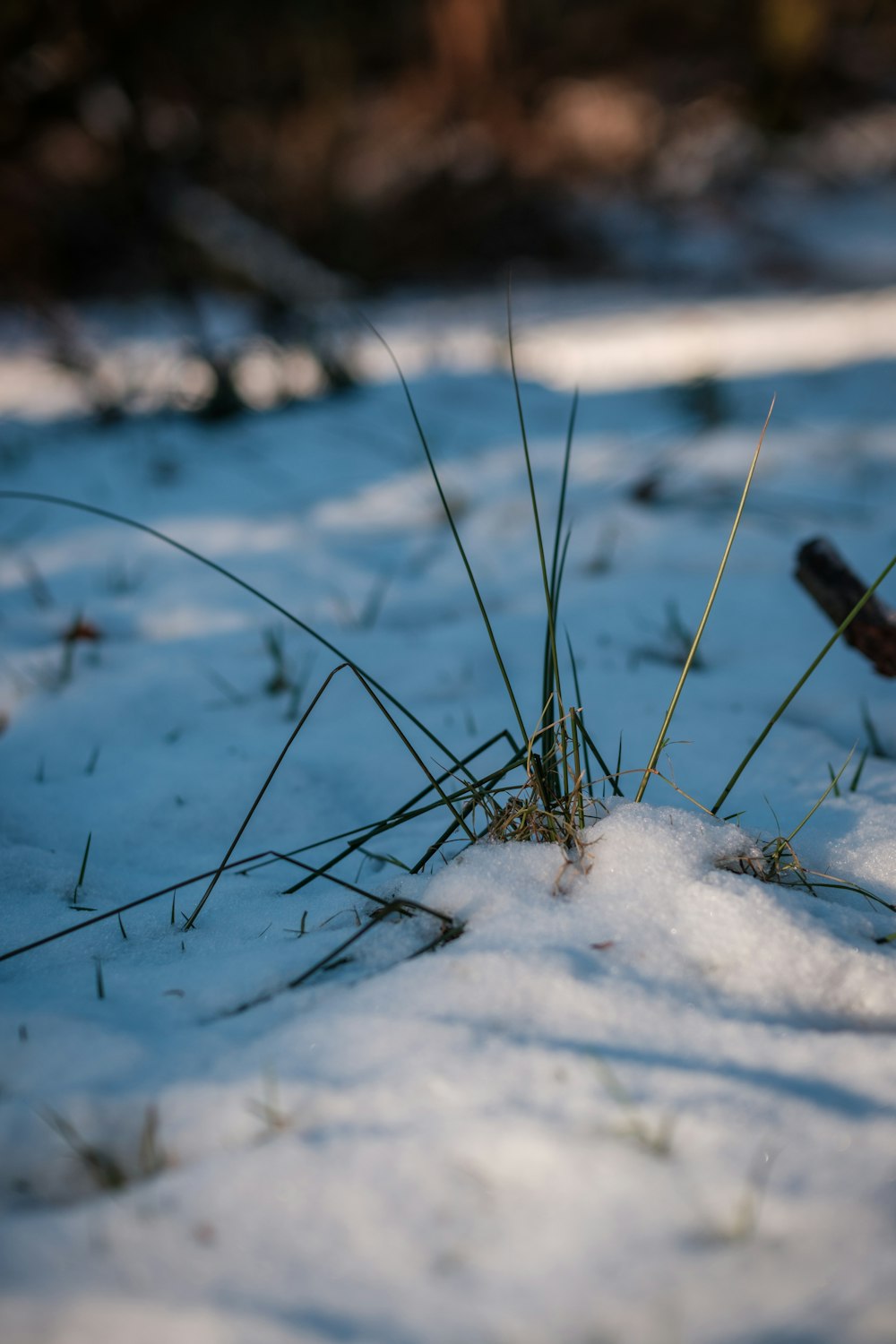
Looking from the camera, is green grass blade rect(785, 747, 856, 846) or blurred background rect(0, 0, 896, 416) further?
blurred background rect(0, 0, 896, 416)

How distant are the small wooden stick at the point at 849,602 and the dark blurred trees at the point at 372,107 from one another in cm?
298

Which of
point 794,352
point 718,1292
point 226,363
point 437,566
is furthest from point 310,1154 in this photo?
point 794,352

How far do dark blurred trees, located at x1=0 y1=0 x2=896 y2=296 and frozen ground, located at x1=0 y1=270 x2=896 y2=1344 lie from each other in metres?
2.70

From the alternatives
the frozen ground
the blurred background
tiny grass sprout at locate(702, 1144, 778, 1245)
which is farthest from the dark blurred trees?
tiny grass sprout at locate(702, 1144, 778, 1245)

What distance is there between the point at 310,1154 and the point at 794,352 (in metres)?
3.81

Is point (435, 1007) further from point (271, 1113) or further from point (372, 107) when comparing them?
point (372, 107)

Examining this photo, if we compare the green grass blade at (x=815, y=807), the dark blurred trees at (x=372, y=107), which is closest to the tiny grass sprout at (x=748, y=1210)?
the green grass blade at (x=815, y=807)

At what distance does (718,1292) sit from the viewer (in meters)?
0.56

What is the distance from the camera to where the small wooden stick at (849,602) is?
48.6 inches

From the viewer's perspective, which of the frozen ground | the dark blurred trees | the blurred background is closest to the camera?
the frozen ground

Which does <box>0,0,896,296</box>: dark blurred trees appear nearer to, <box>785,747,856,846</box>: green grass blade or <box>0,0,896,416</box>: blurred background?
<box>0,0,896,416</box>: blurred background

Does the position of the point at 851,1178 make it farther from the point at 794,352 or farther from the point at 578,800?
the point at 794,352

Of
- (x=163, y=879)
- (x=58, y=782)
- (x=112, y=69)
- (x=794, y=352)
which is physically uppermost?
(x=112, y=69)

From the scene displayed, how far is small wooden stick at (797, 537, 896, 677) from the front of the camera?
1.23m
